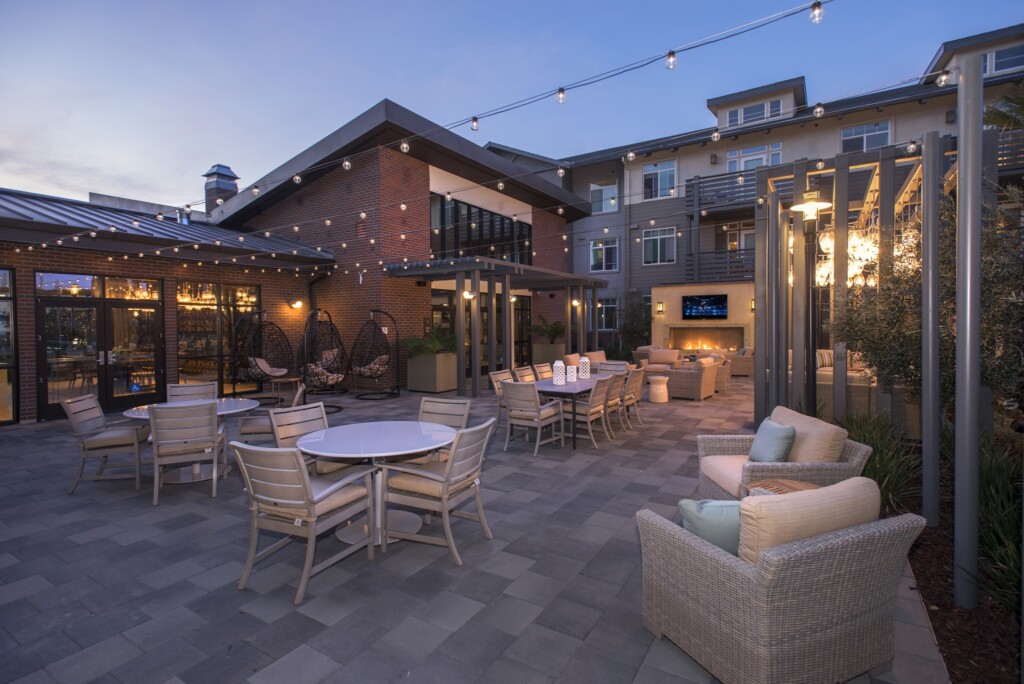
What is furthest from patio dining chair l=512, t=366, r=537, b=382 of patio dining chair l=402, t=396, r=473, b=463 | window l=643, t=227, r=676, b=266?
window l=643, t=227, r=676, b=266

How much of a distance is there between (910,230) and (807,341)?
12.4 feet

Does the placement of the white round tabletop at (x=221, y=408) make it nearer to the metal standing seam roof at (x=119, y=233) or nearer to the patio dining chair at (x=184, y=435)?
the patio dining chair at (x=184, y=435)

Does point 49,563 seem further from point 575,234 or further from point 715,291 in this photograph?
point 575,234

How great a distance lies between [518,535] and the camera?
12.8ft

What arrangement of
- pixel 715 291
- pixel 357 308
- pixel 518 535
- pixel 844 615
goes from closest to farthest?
1. pixel 844 615
2. pixel 518 535
3. pixel 357 308
4. pixel 715 291

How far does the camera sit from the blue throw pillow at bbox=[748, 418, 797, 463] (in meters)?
3.83

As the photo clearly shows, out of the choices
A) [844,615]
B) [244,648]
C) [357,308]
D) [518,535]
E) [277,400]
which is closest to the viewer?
[844,615]

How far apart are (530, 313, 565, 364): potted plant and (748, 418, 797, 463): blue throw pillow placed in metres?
13.4

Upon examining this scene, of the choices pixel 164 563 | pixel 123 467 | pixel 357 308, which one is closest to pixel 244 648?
pixel 164 563

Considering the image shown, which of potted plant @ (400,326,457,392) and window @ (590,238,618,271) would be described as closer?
potted plant @ (400,326,457,392)

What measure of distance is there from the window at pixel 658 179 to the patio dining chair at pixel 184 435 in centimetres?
1744

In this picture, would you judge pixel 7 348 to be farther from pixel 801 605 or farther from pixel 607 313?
pixel 607 313

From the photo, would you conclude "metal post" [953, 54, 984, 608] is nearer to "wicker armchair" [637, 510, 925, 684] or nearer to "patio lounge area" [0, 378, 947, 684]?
"patio lounge area" [0, 378, 947, 684]

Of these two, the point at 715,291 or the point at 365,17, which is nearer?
the point at 365,17
